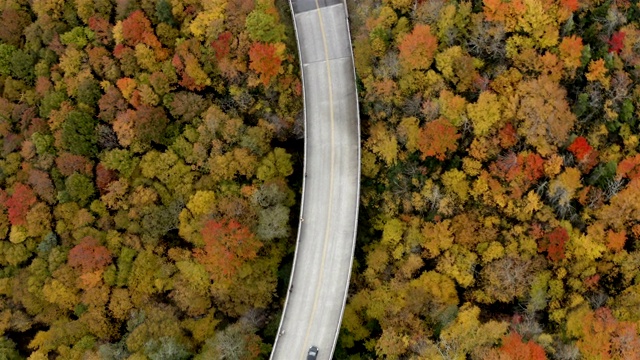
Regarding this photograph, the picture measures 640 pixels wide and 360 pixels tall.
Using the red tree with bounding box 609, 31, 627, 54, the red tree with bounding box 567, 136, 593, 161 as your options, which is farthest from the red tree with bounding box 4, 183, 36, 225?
the red tree with bounding box 609, 31, 627, 54

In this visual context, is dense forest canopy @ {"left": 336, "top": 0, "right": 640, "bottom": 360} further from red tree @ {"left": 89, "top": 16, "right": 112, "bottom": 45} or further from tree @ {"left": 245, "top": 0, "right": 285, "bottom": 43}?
red tree @ {"left": 89, "top": 16, "right": 112, "bottom": 45}

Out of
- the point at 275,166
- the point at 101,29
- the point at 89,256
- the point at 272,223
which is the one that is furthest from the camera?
the point at 101,29

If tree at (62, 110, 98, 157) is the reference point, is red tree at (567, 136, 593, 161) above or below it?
below

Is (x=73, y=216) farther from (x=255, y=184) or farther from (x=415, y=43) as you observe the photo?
(x=415, y=43)

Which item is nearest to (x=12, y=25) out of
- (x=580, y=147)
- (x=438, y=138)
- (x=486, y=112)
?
(x=438, y=138)

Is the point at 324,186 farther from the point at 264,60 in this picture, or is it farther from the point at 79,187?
the point at 79,187

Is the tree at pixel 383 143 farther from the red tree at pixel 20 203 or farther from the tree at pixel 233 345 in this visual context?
the red tree at pixel 20 203

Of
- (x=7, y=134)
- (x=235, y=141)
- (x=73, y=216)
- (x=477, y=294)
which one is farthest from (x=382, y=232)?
(x=7, y=134)
